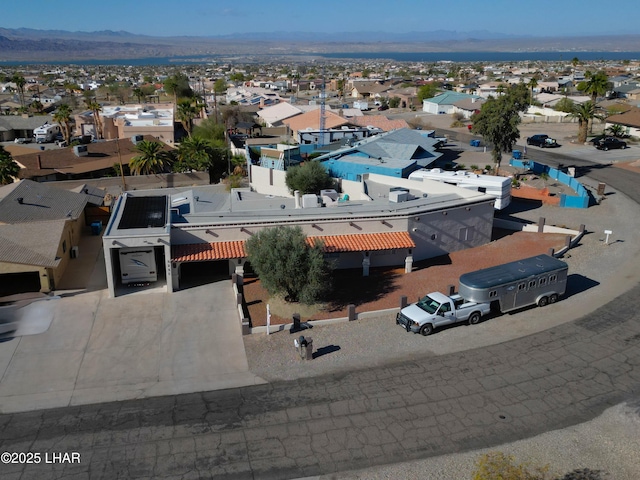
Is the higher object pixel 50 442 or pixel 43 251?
pixel 43 251

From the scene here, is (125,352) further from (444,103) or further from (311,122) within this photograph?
(444,103)

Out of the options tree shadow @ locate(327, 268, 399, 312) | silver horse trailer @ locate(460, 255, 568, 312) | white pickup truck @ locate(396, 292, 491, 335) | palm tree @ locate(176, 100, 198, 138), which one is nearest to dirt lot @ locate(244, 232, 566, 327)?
tree shadow @ locate(327, 268, 399, 312)

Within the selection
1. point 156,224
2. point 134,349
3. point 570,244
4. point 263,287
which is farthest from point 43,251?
point 570,244

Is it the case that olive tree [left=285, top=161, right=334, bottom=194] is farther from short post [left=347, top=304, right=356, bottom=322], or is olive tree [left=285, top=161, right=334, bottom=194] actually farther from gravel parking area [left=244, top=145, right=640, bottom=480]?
short post [left=347, top=304, right=356, bottom=322]

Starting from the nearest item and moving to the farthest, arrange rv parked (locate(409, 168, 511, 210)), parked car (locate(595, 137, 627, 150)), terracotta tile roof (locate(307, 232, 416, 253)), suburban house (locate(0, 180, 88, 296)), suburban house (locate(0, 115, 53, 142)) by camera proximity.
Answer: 1. suburban house (locate(0, 180, 88, 296))
2. terracotta tile roof (locate(307, 232, 416, 253))
3. rv parked (locate(409, 168, 511, 210))
4. parked car (locate(595, 137, 627, 150))
5. suburban house (locate(0, 115, 53, 142))

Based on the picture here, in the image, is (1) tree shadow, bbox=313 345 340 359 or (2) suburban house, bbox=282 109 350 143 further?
(2) suburban house, bbox=282 109 350 143

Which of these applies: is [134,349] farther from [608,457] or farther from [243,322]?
[608,457]

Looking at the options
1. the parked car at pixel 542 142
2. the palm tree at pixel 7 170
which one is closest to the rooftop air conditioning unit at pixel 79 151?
the palm tree at pixel 7 170
